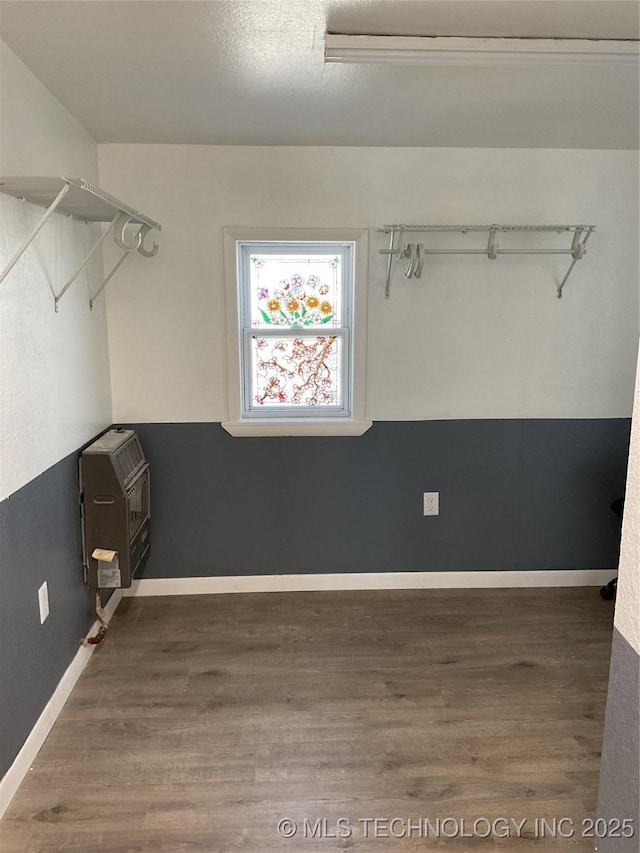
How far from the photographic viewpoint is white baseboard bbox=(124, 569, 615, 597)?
321 centimetres

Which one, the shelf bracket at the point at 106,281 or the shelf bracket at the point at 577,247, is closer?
the shelf bracket at the point at 106,281

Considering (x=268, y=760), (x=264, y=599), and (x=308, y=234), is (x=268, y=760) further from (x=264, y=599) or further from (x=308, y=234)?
(x=308, y=234)

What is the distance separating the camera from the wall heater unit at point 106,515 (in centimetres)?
253

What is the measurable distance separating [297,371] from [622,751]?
2386 millimetres

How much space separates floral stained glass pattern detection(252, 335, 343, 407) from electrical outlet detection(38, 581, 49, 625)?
1.41m

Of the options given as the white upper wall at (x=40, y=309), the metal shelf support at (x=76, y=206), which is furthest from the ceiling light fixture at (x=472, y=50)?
the white upper wall at (x=40, y=309)

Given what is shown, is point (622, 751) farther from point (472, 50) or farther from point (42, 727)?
point (42, 727)

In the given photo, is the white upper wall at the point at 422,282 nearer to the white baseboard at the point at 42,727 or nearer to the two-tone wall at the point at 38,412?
the two-tone wall at the point at 38,412

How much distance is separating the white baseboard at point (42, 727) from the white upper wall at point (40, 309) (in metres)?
0.86

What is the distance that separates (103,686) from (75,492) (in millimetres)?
796

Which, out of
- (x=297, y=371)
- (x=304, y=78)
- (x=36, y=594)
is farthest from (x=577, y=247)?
(x=36, y=594)

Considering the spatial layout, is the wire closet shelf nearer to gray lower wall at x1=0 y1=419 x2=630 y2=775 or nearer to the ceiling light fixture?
gray lower wall at x1=0 y1=419 x2=630 y2=775

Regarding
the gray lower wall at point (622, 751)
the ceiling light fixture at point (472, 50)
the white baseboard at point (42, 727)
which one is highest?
the ceiling light fixture at point (472, 50)

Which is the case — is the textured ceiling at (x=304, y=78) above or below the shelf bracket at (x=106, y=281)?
above
